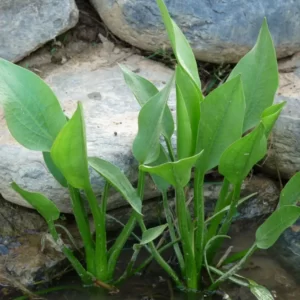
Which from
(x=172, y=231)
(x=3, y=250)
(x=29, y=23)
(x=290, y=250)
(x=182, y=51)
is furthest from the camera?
(x=29, y=23)

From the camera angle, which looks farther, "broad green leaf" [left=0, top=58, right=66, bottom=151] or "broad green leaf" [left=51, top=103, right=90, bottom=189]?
"broad green leaf" [left=0, top=58, right=66, bottom=151]

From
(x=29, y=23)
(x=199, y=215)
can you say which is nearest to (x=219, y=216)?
(x=199, y=215)

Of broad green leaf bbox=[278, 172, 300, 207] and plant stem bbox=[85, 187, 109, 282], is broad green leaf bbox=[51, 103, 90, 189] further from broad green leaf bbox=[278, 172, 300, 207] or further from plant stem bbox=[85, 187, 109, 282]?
broad green leaf bbox=[278, 172, 300, 207]

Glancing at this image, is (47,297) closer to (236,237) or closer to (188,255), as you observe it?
(188,255)

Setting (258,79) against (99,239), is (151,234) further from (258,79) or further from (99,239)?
(258,79)

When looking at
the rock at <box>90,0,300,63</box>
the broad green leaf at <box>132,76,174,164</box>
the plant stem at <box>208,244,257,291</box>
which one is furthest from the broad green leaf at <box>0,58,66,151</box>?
the rock at <box>90,0,300,63</box>

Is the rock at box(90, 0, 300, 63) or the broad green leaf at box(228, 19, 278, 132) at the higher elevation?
the broad green leaf at box(228, 19, 278, 132)

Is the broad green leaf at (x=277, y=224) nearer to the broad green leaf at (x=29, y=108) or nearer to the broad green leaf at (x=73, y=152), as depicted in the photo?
the broad green leaf at (x=73, y=152)
